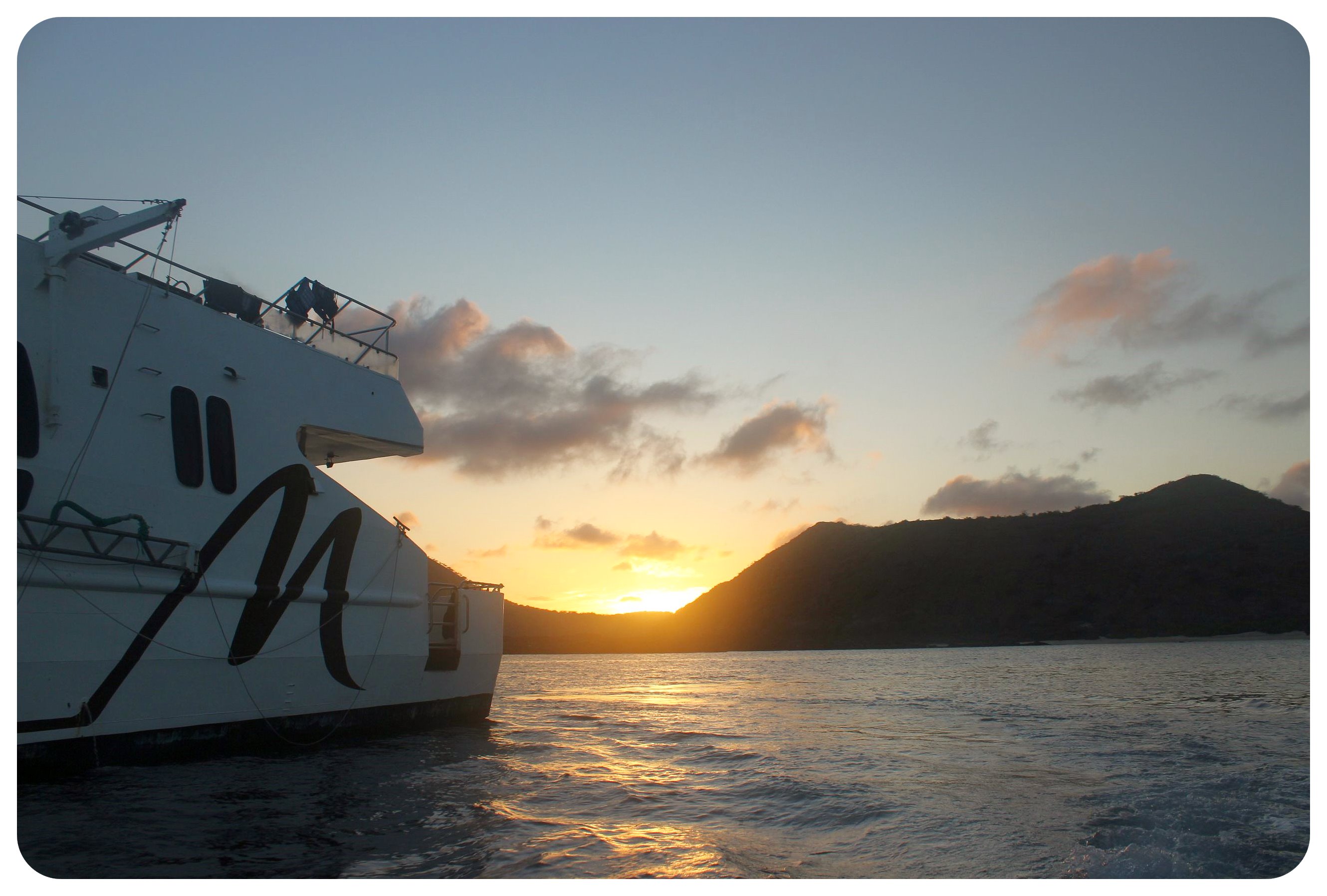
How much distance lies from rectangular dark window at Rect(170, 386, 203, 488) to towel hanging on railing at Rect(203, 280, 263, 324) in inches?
78.4

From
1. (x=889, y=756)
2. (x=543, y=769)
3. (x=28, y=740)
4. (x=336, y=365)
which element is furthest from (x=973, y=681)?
(x=28, y=740)

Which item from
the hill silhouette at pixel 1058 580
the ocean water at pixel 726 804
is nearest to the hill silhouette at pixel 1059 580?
the hill silhouette at pixel 1058 580

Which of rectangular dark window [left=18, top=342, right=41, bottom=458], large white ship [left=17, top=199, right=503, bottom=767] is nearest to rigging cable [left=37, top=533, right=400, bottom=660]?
large white ship [left=17, top=199, right=503, bottom=767]

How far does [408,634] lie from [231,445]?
479 centimetres

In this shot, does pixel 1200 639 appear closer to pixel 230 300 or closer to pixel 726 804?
pixel 726 804

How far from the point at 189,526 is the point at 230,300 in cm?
390

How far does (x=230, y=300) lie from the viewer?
13.2m

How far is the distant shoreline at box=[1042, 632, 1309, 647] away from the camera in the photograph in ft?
303

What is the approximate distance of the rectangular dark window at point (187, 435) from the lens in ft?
37.4

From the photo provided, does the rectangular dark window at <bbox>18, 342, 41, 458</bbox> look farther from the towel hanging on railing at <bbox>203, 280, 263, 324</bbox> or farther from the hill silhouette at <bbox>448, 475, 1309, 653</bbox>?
the hill silhouette at <bbox>448, 475, 1309, 653</bbox>

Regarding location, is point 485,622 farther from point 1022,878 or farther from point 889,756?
point 1022,878

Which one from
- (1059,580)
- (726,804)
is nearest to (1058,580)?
(1059,580)

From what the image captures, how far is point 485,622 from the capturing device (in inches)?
696

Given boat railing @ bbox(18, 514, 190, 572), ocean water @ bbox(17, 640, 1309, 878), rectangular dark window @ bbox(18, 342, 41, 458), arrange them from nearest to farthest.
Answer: ocean water @ bbox(17, 640, 1309, 878) < boat railing @ bbox(18, 514, 190, 572) < rectangular dark window @ bbox(18, 342, 41, 458)
